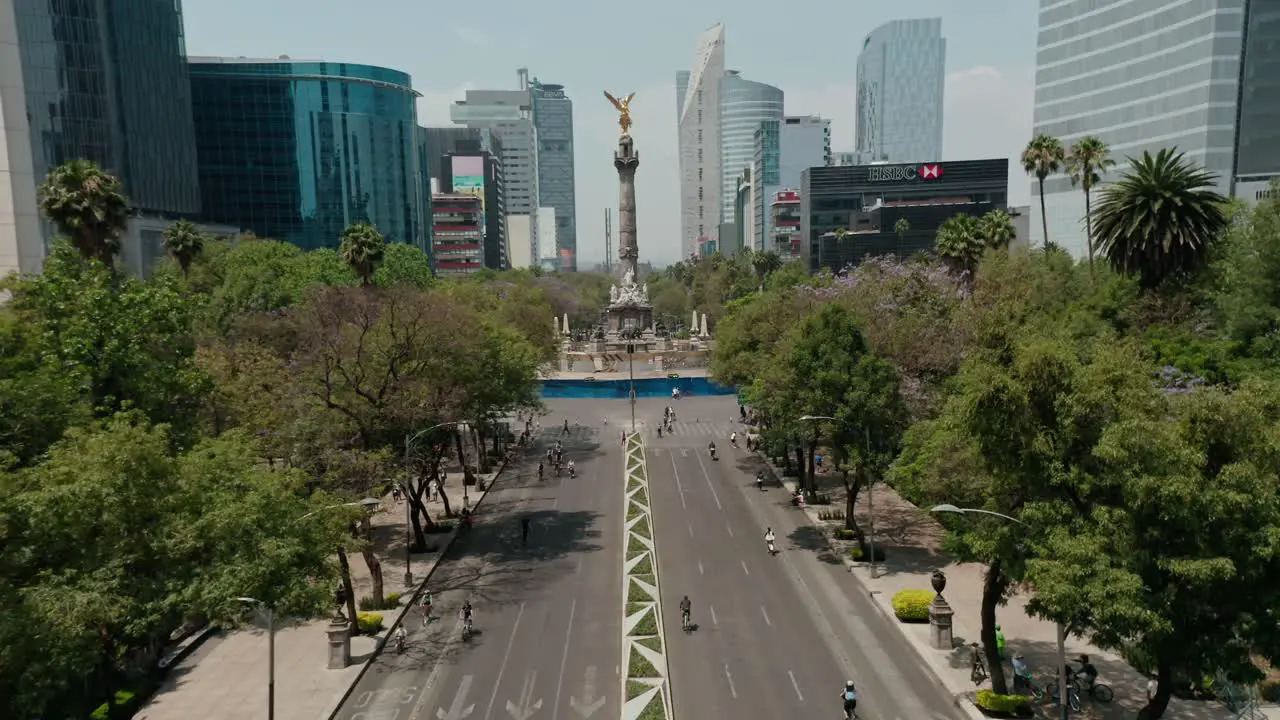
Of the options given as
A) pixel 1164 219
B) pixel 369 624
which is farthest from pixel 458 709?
pixel 1164 219

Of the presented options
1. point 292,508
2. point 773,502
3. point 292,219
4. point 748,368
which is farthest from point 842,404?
point 292,219

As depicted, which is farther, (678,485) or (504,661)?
(678,485)

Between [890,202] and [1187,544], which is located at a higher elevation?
[890,202]

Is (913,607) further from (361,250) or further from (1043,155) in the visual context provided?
(361,250)

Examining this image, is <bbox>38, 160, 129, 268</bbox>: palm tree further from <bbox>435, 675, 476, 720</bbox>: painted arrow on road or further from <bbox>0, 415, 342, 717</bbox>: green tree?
<bbox>435, 675, 476, 720</bbox>: painted arrow on road

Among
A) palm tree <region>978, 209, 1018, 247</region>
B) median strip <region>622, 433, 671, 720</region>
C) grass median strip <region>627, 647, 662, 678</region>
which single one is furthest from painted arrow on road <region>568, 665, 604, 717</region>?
palm tree <region>978, 209, 1018, 247</region>

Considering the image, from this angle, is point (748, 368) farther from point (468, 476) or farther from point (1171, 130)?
point (1171, 130)
